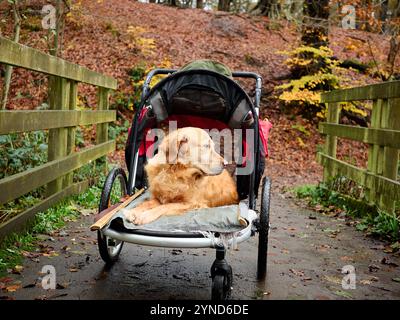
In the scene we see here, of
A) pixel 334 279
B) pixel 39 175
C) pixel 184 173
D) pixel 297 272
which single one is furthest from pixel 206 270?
pixel 39 175

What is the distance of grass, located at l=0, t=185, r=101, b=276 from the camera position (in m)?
3.43

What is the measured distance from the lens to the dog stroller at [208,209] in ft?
9.02

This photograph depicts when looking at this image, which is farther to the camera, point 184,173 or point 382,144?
point 382,144

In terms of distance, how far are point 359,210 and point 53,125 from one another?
3913mm

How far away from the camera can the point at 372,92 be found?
535 centimetres

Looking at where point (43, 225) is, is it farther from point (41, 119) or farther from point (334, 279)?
point (334, 279)

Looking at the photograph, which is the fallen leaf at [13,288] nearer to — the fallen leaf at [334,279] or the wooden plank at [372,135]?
the fallen leaf at [334,279]

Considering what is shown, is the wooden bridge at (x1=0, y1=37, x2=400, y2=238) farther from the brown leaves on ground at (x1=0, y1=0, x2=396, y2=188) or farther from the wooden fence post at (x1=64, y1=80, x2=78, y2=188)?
the brown leaves on ground at (x1=0, y1=0, x2=396, y2=188)

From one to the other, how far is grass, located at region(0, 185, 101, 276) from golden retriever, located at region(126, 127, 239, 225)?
3.80ft

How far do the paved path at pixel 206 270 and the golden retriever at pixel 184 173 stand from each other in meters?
0.62

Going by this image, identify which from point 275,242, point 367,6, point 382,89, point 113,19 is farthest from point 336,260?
point 113,19

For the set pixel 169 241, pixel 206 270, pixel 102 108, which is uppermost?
pixel 102 108

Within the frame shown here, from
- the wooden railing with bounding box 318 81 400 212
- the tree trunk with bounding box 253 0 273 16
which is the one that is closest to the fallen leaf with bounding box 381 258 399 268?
the wooden railing with bounding box 318 81 400 212

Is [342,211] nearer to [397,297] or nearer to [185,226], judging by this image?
[397,297]
